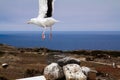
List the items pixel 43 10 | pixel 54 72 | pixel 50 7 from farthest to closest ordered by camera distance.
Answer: pixel 54 72
pixel 50 7
pixel 43 10

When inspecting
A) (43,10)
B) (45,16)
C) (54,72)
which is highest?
(43,10)

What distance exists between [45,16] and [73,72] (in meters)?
7.03

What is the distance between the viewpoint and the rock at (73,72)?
1664cm

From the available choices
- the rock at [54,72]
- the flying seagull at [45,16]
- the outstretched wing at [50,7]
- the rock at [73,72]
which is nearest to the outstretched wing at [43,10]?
Result: the flying seagull at [45,16]

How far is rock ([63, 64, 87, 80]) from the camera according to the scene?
1664 cm

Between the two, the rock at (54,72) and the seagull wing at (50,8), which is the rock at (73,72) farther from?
the seagull wing at (50,8)

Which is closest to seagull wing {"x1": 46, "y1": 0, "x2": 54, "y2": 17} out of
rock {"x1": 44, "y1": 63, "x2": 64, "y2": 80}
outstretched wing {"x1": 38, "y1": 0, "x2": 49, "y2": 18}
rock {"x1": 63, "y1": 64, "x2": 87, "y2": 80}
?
outstretched wing {"x1": 38, "y1": 0, "x2": 49, "y2": 18}

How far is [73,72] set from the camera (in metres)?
16.8

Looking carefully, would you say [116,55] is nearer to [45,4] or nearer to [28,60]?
[28,60]

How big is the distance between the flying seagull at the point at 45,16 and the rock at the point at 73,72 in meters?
6.58

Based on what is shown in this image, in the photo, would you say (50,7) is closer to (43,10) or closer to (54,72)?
(43,10)

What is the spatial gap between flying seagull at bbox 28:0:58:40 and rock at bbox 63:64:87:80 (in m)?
6.58

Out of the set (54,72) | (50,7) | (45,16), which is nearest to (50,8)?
(50,7)

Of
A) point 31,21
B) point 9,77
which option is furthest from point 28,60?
point 31,21
